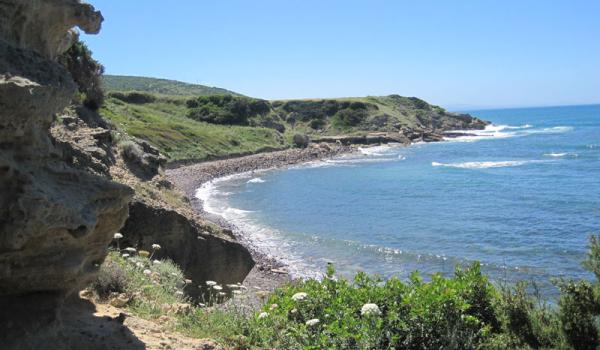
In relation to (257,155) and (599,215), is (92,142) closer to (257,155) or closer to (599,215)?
(599,215)

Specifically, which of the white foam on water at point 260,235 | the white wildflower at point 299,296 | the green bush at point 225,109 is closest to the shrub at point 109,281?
the white wildflower at point 299,296

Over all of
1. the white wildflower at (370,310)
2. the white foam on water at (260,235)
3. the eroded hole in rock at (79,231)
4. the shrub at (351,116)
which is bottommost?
the white foam on water at (260,235)

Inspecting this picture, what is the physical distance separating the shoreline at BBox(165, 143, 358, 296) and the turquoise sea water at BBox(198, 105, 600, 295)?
98 centimetres

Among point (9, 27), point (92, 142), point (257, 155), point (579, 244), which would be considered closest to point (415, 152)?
point (257, 155)

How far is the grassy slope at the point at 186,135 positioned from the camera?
210 feet

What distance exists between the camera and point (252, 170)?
6844 centimetres

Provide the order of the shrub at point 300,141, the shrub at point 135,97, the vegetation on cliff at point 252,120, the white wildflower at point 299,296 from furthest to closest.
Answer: the shrub at point 135,97, the shrub at point 300,141, the vegetation on cliff at point 252,120, the white wildflower at point 299,296

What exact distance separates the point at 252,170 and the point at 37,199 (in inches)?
2513

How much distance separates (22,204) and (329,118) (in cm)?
11792

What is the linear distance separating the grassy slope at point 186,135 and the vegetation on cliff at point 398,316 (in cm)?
4964

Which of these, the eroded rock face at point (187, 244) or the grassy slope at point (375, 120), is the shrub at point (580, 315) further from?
the grassy slope at point (375, 120)

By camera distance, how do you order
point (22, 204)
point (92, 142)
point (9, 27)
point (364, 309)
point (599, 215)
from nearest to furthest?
point (22, 204) < point (9, 27) < point (364, 309) < point (92, 142) < point (599, 215)

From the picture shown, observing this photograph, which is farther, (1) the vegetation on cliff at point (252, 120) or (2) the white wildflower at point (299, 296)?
(1) the vegetation on cliff at point (252, 120)

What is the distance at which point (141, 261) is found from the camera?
9.09 m
